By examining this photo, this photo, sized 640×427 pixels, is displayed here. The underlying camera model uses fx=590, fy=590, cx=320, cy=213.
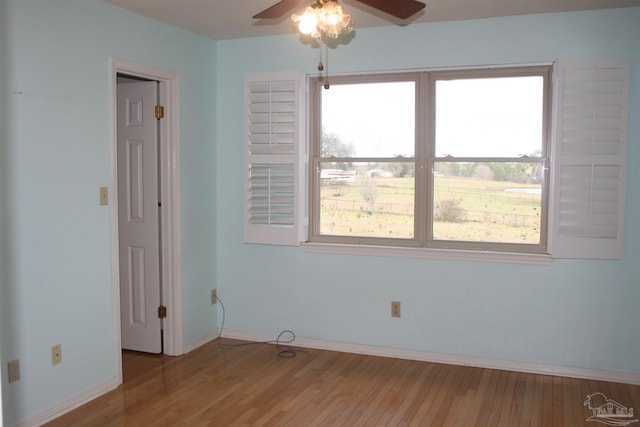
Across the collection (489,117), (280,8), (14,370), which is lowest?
(14,370)

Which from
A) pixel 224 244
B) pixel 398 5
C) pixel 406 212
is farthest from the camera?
pixel 224 244

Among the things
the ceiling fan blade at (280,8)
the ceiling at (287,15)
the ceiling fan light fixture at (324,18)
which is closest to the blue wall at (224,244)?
the ceiling at (287,15)

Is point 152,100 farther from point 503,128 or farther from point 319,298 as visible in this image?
point 503,128

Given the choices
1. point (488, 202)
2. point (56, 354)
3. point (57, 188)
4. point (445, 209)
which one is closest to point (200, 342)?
point (56, 354)

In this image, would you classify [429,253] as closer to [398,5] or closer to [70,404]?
[398,5]

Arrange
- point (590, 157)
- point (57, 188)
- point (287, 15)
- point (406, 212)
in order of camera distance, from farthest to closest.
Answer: point (406, 212)
point (287, 15)
point (590, 157)
point (57, 188)

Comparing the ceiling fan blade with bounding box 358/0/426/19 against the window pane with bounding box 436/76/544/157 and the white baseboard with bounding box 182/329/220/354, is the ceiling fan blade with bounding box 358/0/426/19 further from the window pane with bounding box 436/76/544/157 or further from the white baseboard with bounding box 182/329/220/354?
the white baseboard with bounding box 182/329/220/354

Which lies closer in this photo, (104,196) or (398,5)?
(398,5)

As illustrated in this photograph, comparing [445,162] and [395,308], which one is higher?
[445,162]

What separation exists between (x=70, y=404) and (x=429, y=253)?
2.61 m

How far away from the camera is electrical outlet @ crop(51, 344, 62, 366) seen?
3430 millimetres

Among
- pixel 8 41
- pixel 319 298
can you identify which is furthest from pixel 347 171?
pixel 8 41

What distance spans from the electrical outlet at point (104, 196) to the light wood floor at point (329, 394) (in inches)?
48.4

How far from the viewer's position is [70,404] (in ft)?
11.7
